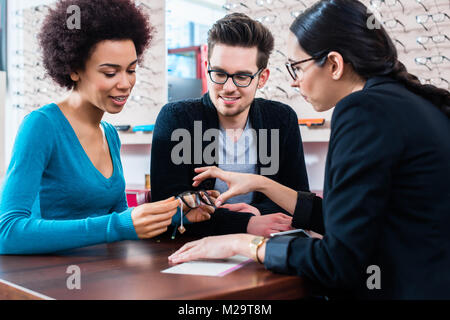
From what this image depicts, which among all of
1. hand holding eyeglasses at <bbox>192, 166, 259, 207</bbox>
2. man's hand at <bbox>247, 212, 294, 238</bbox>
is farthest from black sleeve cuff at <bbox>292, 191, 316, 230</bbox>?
hand holding eyeglasses at <bbox>192, 166, 259, 207</bbox>

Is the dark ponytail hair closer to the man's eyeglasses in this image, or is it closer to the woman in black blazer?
the woman in black blazer

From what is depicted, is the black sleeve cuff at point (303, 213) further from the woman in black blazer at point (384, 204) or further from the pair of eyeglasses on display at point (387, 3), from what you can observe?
the pair of eyeglasses on display at point (387, 3)

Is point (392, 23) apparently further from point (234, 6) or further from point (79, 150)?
point (79, 150)

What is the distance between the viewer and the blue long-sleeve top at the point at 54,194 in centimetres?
122

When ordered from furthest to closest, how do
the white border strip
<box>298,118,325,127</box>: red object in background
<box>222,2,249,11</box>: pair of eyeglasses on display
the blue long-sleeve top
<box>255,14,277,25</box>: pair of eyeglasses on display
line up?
<box>222,2,249,11</box>: pair of eyeglasses on display < <box>255,14,277,25</box>: pair of eyeglasses on display < <box>298,118,325,127</box>: red object in background < the blue long-sleeve top < the white border strip

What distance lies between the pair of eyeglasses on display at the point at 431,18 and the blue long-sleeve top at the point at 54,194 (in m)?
1.96

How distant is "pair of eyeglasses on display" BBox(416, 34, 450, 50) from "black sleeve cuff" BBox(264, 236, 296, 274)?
6.79 feet

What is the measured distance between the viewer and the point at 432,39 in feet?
8.63

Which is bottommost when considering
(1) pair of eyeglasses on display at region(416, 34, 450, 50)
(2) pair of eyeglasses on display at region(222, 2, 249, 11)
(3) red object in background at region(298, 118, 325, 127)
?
(3) red object in background at region(298, 118, 325, 127)

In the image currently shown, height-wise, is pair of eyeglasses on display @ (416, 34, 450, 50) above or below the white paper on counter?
above

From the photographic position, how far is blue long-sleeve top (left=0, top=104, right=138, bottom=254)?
1.22m

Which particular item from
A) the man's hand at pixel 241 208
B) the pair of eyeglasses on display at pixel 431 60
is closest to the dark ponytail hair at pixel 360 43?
the man's hand at pixel 241 208

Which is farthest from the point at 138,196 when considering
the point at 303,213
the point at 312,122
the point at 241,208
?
the point at 303,213
